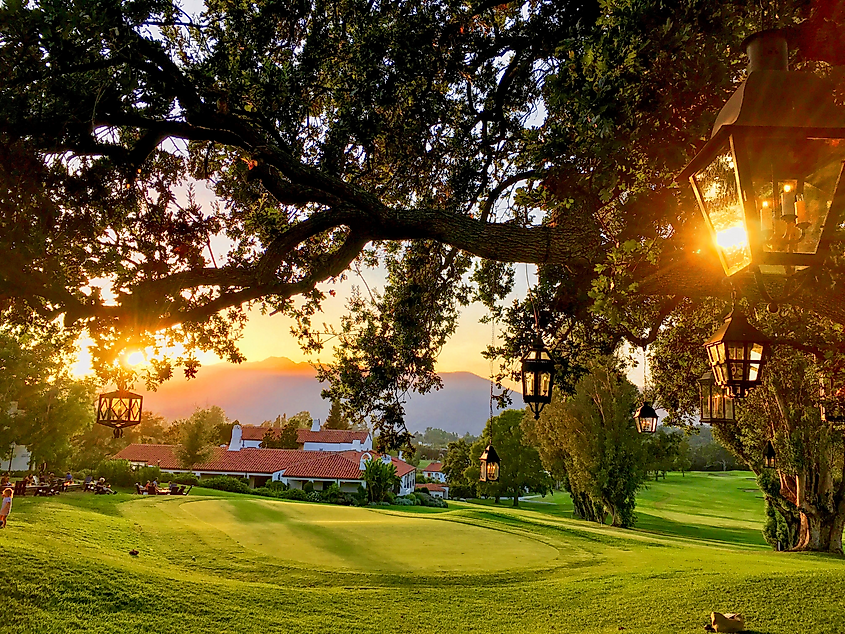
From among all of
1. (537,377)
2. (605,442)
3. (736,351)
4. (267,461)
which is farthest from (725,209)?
(267,461)

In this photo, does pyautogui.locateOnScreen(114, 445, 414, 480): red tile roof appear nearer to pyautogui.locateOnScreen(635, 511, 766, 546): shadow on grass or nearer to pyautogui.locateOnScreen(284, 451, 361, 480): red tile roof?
pyautogui.locateOnScreen(284, 451, 361, 480): red tile roof

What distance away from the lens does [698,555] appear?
16781 mm

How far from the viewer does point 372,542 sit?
58.1ft

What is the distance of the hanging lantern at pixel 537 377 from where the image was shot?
6.69m

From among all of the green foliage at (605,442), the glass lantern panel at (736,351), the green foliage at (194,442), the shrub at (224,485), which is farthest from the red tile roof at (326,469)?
the glass lantern panel at (736,351)

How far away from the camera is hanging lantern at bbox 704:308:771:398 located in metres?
5.46

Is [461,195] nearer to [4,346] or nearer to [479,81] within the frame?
[479,81]

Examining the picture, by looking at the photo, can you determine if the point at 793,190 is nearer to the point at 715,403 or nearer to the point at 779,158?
the point at 779,158

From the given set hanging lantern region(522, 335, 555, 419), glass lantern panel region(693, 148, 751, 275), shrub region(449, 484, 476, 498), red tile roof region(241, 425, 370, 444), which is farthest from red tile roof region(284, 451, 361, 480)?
glass lantern panel region(693, 148, 751, 275)

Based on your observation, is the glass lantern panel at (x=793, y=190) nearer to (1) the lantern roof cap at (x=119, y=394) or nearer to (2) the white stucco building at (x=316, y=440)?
(1) the lantern roof cap at (x=119, y=394)

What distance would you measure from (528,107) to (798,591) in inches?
397

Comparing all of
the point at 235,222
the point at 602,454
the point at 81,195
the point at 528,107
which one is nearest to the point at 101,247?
the point at 81,195

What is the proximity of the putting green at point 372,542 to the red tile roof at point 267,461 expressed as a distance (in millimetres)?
27237

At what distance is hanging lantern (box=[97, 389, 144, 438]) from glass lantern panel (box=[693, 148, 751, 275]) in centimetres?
732
